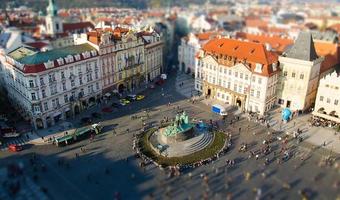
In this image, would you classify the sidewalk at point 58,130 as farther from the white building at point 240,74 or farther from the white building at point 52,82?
the white building at point 240,74

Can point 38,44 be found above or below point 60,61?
below

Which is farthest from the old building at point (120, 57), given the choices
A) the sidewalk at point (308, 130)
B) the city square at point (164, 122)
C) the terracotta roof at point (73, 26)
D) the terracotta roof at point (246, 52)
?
the terracotta roof at point (73, 26)

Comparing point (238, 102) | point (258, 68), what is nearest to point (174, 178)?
point (238, 102)

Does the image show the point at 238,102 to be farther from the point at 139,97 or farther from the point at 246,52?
the point at 139,97

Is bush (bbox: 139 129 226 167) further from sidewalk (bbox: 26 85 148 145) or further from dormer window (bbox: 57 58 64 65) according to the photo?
dormer window (bbox: 57 58 64 65)

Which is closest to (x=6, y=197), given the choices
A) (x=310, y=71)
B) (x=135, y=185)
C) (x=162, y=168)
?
(x=135, y=185)

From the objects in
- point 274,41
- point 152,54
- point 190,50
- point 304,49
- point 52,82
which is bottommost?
point 190,50
